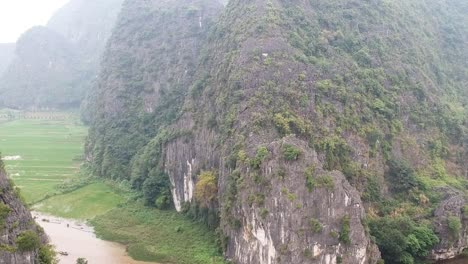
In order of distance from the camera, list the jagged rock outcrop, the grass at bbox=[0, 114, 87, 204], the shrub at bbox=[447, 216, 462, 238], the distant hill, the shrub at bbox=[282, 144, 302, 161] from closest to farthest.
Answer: the shrub at bbox=[282, 144, 302, 161]
the shrub at bbox=[447, 216, 462, 238]
the jagged rock outcrop
the grass at bbox=[0, 114, 87, 204]
the distant hill

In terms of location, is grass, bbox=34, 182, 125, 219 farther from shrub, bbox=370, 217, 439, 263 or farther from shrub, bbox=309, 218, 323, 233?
shrub, bbox=370, 217, 439, 263

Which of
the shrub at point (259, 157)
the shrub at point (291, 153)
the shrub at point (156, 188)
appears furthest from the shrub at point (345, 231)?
the shrub at point (156, 188)

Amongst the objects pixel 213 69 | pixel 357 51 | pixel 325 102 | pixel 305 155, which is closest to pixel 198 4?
pixel 213 69

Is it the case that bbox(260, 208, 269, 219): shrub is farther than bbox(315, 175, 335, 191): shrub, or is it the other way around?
bbox(260, 208, 269, 219): shrub

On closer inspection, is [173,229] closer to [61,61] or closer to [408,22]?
[408,22]

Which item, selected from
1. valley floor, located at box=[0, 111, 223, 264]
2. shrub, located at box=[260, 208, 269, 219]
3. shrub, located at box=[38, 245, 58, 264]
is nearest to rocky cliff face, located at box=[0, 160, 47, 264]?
shrub, located at box=[38, 245, 58, 264]

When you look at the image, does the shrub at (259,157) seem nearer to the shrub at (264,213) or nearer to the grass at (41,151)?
the shrub at (264,213)

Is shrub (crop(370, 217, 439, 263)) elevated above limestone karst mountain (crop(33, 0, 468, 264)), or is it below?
below
